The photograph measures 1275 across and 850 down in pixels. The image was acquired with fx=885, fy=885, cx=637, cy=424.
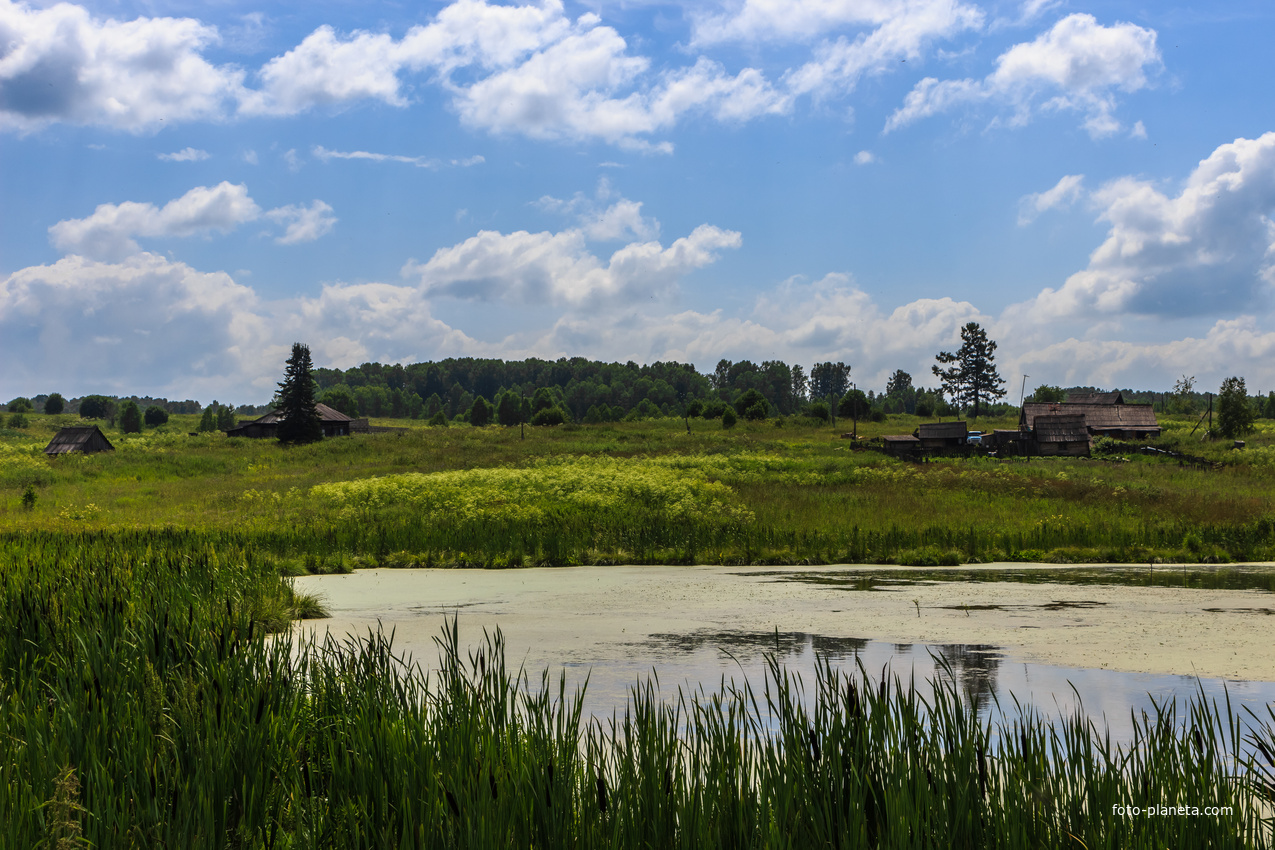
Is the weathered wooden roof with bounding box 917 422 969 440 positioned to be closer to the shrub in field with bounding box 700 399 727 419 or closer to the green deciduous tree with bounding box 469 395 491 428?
the shrub in field with bounding box 700 399 727 419

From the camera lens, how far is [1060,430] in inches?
2426

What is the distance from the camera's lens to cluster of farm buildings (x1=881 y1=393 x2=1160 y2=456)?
60281 mm

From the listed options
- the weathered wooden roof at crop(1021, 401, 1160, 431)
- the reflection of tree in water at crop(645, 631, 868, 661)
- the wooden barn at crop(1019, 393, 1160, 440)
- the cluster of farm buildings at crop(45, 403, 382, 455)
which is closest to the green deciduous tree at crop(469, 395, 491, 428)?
the cluster of farm buildings at crop(45, 403, 382, 455)

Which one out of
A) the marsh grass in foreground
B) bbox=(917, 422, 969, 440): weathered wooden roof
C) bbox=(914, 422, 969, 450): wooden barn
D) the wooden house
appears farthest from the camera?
bbox=(917, 422, 969, 440): weathered wooden roof

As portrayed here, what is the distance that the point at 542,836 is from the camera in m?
3.37

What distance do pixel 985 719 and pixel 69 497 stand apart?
36.7 meters

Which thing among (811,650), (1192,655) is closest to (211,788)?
(811,650)

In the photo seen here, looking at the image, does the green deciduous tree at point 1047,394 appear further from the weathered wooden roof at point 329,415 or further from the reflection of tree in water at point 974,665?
the reflection of tree in water at point 974,665

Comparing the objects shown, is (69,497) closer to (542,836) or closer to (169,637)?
(169,637)

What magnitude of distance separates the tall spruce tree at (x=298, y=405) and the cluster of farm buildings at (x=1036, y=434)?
12.7 m

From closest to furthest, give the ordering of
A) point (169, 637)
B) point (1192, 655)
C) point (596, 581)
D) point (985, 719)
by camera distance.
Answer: point (169, 637), point (985, 719), point (1192, 655), point (596, 581)

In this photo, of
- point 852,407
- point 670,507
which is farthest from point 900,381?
point 670,507

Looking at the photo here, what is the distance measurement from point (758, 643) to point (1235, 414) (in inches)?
2882

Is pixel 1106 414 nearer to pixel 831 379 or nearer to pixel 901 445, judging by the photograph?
pixel 901 445
